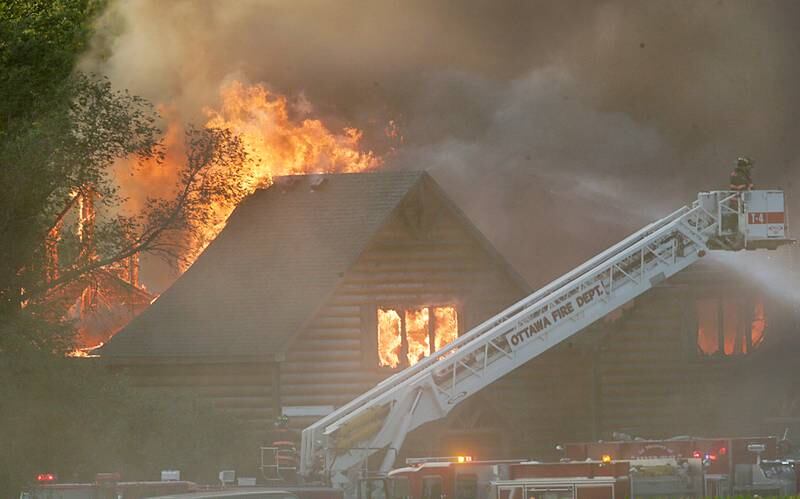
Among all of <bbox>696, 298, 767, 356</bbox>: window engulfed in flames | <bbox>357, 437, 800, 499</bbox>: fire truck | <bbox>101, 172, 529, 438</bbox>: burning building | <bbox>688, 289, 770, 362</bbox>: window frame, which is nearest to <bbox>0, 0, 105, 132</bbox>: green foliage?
<bbox>101, 172, 529, 438</bbox>: burning building

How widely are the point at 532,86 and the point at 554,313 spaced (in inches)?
446

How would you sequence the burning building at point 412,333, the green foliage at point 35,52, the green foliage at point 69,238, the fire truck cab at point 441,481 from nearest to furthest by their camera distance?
the fire truck cab at point 441,481, the green foliage at point 69,238, the green foliage at point 35,52, the burning building at point 412,333

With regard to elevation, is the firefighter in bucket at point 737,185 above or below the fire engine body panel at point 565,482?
above

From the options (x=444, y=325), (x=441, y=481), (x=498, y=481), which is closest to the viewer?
(x=498, y=481)

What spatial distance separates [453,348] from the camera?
31703 millimetres

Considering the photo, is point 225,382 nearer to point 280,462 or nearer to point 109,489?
point 280,462

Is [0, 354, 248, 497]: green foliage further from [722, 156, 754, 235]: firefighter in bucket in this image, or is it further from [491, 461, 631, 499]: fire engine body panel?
[722, 156, 754, 235]: firefighter in bucket

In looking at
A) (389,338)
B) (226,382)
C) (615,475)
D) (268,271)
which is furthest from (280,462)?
(268,271)

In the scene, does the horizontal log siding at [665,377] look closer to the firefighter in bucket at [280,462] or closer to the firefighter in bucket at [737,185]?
the firefighter in bucket at [737,185]

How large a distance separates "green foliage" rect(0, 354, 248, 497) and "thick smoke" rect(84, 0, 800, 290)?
802 centimetres

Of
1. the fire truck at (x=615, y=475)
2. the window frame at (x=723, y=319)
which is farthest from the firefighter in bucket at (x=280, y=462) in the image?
the window frame at (x=723, y=319)

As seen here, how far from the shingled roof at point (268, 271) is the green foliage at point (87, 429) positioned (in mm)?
3395

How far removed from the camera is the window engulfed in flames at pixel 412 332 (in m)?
36.2

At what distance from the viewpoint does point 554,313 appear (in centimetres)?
3206
